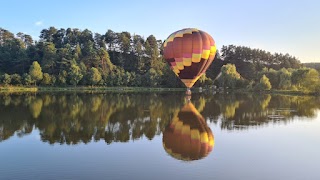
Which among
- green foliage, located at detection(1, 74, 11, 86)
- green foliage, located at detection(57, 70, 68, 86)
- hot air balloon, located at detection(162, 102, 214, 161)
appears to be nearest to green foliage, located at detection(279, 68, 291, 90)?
green foliage, located at detection(57, 70, 68, 86)

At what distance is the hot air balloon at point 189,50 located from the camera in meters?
29.4

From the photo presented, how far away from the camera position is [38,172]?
9969mm

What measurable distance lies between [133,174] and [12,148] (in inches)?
219

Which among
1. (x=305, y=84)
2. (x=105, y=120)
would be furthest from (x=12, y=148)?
(x=305, y=84)

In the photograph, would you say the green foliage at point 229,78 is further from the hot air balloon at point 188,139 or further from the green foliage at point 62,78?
the hot air balloon at point 188,139

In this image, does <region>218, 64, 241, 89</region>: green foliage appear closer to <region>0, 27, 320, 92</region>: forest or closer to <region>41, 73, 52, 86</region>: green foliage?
<region>0, 27, 320, 92</region>: forest

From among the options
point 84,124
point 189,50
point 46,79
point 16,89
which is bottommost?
point 84,124

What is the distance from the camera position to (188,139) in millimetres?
15383

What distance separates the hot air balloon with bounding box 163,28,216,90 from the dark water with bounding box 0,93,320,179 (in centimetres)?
845

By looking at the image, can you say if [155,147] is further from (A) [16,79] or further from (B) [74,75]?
(B) [74,75]

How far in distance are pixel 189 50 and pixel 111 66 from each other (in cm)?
3932

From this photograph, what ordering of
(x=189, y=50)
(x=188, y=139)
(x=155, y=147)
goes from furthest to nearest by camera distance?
1. (x=189, y=50)
2. (x=188, y=139)
3. (x=155, y=147)

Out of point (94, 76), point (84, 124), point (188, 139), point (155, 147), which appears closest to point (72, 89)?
point (94, 76)

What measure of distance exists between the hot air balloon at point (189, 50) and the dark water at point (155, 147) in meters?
8.45
